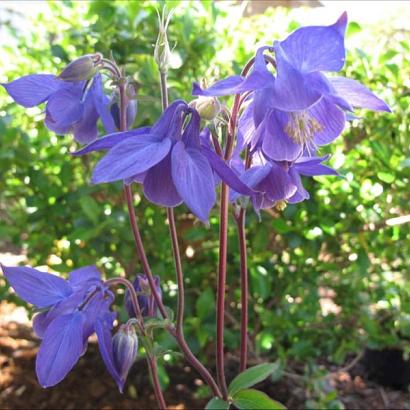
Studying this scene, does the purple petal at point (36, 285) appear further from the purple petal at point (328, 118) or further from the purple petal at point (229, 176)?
the purple petal at point (328, 118)

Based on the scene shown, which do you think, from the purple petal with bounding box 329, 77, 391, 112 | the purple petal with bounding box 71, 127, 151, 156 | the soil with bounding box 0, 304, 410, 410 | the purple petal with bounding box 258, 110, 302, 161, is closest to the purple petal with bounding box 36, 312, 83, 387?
the purple petal with bounding box 71, 127, 151, 156

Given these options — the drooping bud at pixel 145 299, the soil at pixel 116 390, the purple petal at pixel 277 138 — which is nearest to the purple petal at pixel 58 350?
the drooping bud at pixel 145 299

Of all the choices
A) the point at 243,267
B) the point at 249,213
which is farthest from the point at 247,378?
the point at 249,213

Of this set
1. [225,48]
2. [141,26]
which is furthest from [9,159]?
[225,48]

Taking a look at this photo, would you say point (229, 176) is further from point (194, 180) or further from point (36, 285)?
point (36, 285)

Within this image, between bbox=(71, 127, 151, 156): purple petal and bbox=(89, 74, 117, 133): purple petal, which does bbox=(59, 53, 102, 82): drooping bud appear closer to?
bbox=(89, 74, 117, 133): purple petal

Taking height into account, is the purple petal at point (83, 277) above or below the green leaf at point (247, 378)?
above
